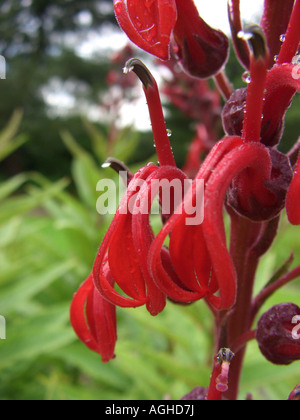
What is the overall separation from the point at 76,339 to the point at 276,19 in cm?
106

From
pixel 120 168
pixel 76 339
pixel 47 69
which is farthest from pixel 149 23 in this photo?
pixel 47 69

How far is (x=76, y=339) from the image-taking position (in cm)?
125

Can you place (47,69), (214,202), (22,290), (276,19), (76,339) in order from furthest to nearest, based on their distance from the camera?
(47,69)
(76,339)
(22,290)
(276,19)
(214,202)

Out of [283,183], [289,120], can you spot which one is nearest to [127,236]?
[283,183]

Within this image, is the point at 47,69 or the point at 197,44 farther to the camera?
the point at 47,69

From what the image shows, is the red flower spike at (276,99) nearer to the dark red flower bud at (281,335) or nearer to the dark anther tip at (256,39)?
the dark anther tip at (256,39)

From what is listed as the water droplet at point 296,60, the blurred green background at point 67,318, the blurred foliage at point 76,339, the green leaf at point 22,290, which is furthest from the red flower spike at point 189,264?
the green leaf at point 22,290

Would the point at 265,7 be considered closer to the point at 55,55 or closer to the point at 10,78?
the point at 10,78

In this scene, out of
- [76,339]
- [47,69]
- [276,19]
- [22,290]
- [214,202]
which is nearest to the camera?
[214,202]

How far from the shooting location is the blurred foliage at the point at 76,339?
0.95 metres

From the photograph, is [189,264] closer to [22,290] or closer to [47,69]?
[22,290]

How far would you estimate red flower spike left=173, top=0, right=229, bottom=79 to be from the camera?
0.42 meters

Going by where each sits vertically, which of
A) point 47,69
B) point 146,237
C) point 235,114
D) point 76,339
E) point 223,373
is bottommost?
point 76,339

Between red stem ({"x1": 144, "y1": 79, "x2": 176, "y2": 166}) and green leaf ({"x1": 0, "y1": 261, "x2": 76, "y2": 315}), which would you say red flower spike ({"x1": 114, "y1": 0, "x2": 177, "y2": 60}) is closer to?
red stem ({"x1": 144, "y1": 79, "x2": 176, "y2": 166})
